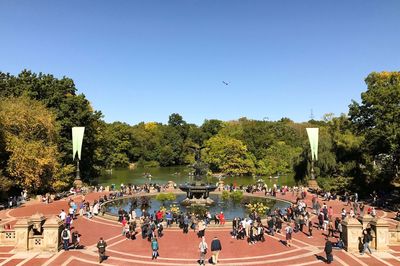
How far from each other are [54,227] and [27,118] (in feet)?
98.3

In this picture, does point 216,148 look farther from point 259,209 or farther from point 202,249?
point 202,249

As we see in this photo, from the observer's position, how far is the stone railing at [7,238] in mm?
24711

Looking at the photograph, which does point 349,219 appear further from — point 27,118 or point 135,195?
point 27,118

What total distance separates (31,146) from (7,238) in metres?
23.2

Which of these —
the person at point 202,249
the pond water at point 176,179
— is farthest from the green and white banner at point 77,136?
the person at point 202,249

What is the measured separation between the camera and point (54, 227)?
23.3 meters

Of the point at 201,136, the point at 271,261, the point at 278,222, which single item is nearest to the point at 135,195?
the point at 278,222

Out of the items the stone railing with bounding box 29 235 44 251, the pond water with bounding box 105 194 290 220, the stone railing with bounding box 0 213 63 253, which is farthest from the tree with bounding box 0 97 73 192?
the stone railing with bounding box 29 235 44 251

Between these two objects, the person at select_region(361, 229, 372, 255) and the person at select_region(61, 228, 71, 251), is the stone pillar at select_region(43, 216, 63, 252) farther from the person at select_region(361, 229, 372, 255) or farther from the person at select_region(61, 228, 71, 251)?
the person at select_region(361, 229, 372, 255)

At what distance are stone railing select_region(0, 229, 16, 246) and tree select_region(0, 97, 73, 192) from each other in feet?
70.3

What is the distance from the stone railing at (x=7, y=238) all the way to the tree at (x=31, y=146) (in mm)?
21441

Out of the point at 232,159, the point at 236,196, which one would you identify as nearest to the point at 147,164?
the point at 232,159

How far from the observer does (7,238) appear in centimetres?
2498

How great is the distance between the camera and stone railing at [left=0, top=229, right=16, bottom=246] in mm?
24711
